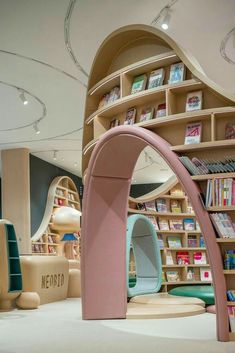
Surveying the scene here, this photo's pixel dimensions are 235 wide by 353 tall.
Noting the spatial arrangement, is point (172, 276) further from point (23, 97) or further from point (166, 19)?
point (166, 19)

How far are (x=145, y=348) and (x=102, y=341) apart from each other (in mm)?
533

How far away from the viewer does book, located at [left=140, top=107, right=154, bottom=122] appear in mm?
4947

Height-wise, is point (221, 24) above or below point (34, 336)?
above

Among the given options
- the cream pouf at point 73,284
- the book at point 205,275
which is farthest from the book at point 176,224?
the cream pouf at point 73,284

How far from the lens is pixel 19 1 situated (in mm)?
5516

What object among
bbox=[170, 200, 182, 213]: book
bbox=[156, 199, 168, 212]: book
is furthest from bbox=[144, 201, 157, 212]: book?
bbox=[170, 200, 182, 213]: book

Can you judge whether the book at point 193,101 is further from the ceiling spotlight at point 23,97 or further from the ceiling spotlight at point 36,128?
the ceiling spotlight at point 36,128

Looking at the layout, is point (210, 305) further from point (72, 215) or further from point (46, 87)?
point (72, 215)

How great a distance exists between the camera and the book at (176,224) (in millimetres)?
10094

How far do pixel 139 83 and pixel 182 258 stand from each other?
5749 mm

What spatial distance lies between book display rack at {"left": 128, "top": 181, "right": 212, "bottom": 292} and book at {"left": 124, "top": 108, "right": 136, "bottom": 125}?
4.33 m

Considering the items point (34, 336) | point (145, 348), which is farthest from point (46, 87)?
point (145, 348)

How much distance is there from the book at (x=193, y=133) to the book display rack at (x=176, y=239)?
197 inches

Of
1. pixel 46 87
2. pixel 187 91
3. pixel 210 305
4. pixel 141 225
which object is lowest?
pixel 210 305
